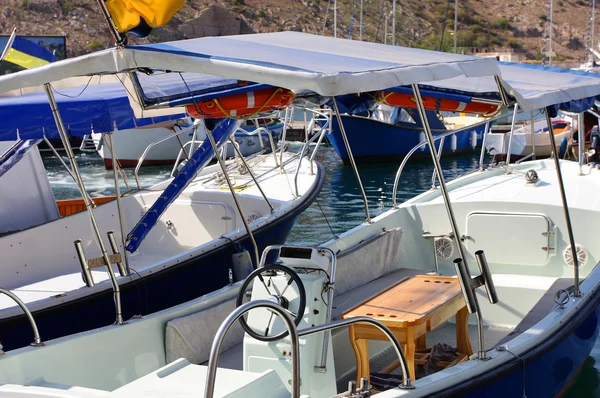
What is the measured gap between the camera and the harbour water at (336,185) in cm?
1570

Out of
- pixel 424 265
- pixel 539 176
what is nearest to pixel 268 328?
pixel 424 265

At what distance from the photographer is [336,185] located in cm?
2108

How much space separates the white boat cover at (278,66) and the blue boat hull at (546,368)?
74.5 inches

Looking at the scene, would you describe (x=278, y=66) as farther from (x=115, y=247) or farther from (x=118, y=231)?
(x=118, y=231)

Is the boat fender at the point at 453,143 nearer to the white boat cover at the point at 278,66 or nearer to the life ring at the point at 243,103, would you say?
the life ring at the point at 243,103

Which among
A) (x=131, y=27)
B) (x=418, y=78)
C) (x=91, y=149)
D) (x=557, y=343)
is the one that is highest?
(x=131, y=27)

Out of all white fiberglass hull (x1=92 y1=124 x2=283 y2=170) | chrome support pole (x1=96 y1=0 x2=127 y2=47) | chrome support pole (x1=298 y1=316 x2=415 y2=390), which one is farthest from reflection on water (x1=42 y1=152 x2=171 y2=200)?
chrome support pole (x1=298 y1=316 x2=415 y2=390)

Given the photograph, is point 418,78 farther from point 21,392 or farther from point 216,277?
point 216,277

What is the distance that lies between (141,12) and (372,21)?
205 feet

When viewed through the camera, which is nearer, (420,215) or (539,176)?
(420,215)

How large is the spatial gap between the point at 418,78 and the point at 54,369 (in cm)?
290

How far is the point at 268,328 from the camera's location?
5062mm

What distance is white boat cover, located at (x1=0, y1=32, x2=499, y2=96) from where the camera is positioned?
13.2 feet

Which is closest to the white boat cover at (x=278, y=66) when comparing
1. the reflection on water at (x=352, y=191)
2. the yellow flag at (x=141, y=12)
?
the yellow flag at (x=141, y=12)
